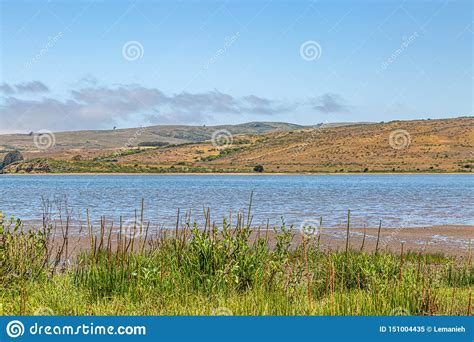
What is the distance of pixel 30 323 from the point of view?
7.04 metres

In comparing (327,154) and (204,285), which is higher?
(327,154)

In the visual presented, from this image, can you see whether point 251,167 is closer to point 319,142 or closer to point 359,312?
point 319,142

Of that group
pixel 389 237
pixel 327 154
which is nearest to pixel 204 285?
pixel 389 237

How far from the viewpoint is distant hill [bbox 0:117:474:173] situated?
10956 centimetres

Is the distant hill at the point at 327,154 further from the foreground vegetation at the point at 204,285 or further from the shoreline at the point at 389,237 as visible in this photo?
the foreground vegetation at the point at 204,285

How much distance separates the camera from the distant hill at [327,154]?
10956cm

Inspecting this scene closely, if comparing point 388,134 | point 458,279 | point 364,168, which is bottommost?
point 458,279

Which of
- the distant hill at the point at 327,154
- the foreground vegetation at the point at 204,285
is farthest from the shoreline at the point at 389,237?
the distant hill at the point at 327,154

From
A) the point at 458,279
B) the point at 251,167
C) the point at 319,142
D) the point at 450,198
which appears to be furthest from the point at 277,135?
the point at 458,279

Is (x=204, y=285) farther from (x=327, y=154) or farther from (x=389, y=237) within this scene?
(x=327, y=154)

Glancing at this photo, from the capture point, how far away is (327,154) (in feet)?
392

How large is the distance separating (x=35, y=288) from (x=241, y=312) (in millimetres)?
3386

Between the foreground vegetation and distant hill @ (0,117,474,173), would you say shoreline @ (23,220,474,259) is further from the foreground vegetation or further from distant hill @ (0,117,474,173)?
distant hill @ (0,117,474,173)

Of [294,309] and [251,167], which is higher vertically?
[251,167]
